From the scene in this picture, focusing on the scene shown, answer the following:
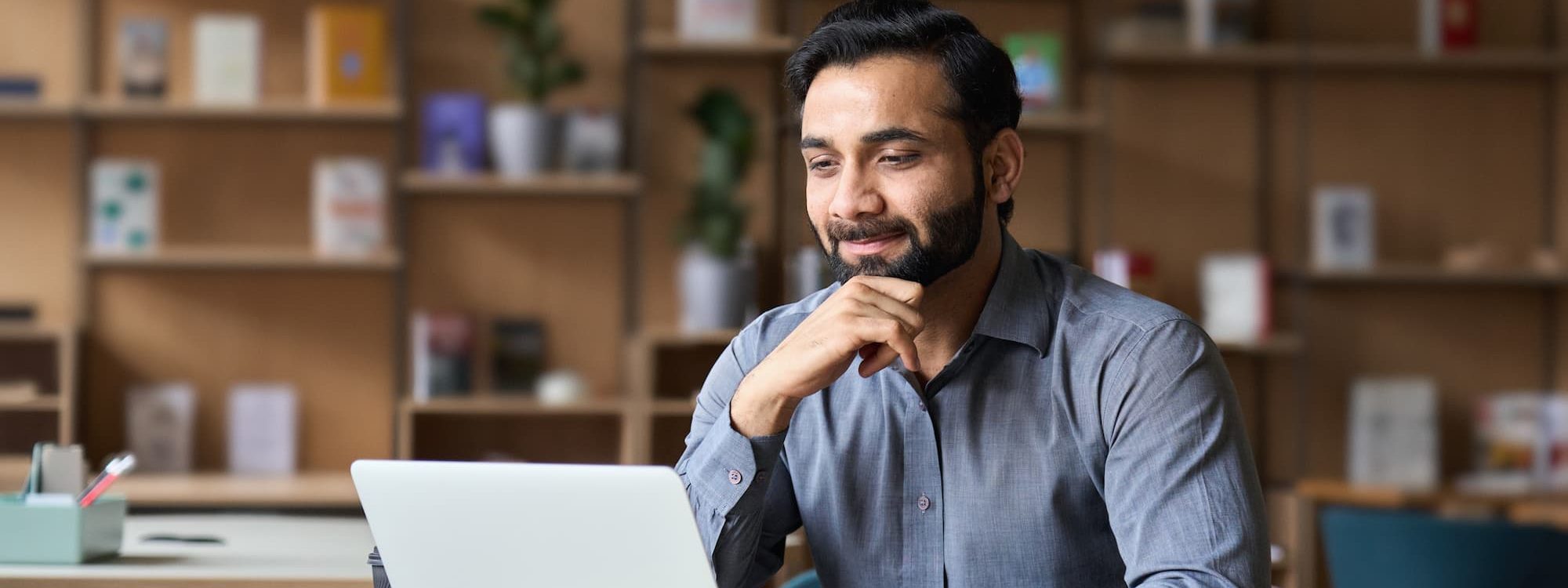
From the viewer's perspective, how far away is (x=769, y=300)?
4.14 m

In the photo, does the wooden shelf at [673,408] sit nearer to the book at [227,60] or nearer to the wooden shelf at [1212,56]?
the book at [227,60]

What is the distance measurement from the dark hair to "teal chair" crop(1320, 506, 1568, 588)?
164 cm

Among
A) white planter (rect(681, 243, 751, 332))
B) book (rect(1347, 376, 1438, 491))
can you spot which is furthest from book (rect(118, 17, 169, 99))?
book (rect(1347, 376, 1438, 491))

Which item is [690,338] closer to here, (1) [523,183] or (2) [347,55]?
(1) [523,183]

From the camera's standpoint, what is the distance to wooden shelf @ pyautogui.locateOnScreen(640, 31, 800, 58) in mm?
3963

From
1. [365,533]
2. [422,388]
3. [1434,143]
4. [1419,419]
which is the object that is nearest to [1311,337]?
[1419,419]

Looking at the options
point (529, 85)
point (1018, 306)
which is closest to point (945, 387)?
point (1018, 306)

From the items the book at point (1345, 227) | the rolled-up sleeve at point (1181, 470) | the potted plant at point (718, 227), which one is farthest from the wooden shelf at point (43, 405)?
the book at point (1345, 227)

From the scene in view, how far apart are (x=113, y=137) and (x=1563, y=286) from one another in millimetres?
4143

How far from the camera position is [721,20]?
4004 mm

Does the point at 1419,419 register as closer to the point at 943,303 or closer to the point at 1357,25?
the point at 1357,25

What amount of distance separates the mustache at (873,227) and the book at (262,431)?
2959mm

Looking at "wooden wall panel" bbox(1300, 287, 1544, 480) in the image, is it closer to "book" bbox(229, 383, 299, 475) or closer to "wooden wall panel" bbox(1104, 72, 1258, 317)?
"wooden wall panel" bbox(1104, 72, 1258, 317)

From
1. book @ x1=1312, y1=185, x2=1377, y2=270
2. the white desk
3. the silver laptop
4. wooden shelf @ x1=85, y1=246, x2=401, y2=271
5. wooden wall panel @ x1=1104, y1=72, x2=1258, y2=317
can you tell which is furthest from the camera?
wooden wall panel @ x1=1104, y1=72, x2=1258, y2=317
